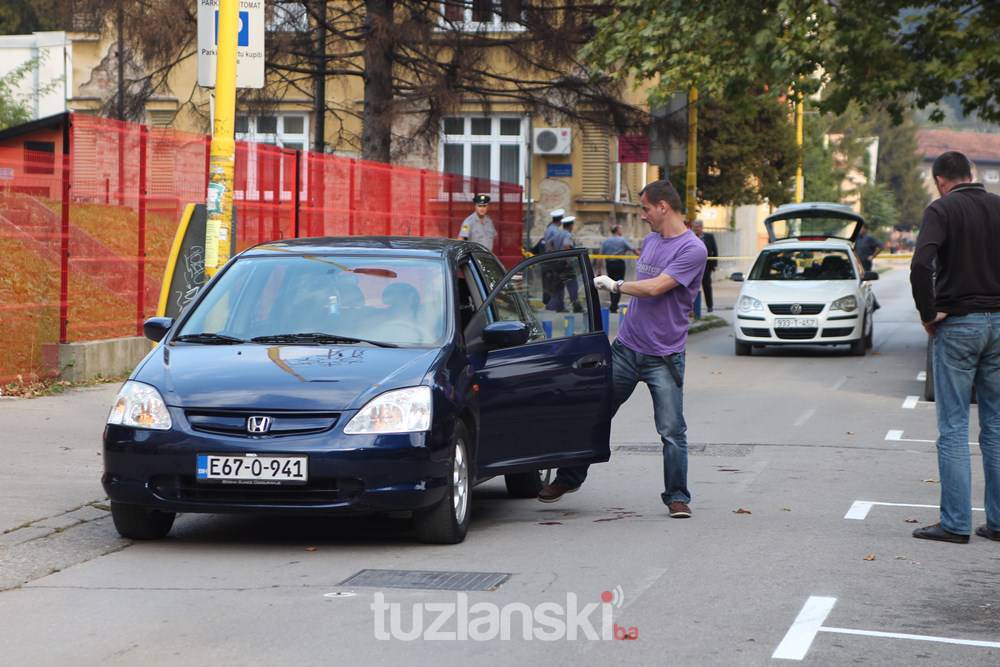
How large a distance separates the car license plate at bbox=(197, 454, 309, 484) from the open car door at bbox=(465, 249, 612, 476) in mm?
1300

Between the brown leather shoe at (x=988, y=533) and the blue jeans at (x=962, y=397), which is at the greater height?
the blue jeans at (x=962, y=397)

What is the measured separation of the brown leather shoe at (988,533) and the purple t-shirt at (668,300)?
1.91 m

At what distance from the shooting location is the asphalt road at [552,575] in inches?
240

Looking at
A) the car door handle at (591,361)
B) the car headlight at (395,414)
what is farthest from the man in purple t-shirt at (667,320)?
the car headlight at (395,414)

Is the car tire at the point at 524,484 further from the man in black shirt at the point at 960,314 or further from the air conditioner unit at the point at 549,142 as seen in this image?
the air conditioner unit at the point at 549,142

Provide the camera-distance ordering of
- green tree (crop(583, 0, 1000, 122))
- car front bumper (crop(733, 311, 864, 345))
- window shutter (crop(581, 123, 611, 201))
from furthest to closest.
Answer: window shutter (crop(581, 123, 611, 201)), car front bumper (crop(733, 311, 864, 345)), green tree (crop(583, 0, 1000, 122))

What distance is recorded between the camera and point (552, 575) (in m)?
7.54

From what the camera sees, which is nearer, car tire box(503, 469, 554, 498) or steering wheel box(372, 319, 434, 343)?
steering wheel box(372, 319, 434, 343)

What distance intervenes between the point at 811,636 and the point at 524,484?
429 centimetres

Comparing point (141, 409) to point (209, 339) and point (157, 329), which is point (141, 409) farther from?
point (157, 329)

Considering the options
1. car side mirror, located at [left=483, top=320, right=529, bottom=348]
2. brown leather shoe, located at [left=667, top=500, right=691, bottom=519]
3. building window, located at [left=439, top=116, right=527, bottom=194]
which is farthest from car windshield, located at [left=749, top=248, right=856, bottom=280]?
car side mirror, located at [left=483, top=320, right=529, bottom=348]

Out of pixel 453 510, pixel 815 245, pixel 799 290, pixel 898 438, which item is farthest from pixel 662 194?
pixel 815 245

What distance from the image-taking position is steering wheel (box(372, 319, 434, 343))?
887cm

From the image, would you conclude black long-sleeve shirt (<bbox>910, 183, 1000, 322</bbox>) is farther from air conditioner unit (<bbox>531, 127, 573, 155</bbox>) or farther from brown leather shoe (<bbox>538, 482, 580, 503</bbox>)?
air conditioner unit (<bbox>531, 127, 573, 155</bbox>)
